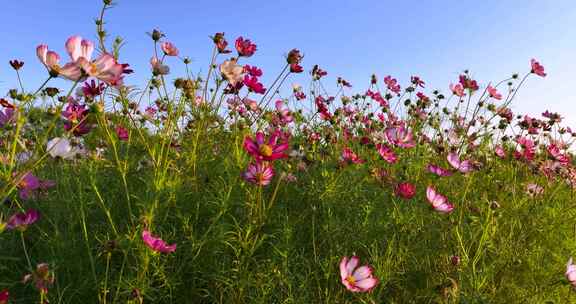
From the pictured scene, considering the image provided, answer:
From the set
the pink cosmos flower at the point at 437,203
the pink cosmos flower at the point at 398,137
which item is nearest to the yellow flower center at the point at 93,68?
the pink cosmos flower at the point at 437,203

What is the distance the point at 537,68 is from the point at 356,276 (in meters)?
2.45

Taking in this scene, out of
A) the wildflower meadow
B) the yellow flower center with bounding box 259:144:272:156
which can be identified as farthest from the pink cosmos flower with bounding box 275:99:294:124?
the yellow flower center with bounding box 259:144:272:156

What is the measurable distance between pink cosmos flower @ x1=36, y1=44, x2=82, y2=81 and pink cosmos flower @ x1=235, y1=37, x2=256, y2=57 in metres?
1.05

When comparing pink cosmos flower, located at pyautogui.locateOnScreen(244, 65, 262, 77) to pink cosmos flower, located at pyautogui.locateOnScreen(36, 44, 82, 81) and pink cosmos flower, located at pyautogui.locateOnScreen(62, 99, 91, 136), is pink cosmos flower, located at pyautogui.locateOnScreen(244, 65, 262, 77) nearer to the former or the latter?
pink cosmos flower, located at pyautogui.locateOnScreen(62, 99, 91, 136)

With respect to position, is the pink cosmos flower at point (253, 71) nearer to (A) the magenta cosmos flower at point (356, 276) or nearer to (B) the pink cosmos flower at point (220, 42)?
(B) the pink cosmos flower at point (220, 42)

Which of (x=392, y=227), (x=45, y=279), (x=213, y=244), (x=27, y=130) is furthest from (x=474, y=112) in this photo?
(x=27, y=130)

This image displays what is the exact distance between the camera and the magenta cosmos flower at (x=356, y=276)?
137 centimetres

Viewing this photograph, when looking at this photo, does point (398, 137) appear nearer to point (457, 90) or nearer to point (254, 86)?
point (254, 86)

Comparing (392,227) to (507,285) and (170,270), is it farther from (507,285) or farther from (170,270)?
(170,270)

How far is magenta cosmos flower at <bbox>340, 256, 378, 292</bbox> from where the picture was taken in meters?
1.37

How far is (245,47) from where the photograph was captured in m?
2.06

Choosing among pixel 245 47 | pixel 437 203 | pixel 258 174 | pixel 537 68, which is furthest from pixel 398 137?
pixel 537 68

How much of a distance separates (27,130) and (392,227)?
101 inches

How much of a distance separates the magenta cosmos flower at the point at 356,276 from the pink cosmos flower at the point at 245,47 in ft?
3.53
